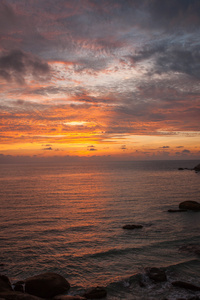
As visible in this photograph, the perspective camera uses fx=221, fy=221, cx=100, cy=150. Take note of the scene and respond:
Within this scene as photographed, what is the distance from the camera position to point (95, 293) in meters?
13.9

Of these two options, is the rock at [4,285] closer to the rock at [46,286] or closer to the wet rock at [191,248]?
the rock at [46,286]

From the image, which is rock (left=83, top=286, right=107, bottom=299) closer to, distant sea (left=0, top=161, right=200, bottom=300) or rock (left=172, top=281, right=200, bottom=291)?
distant sea (left=0, top=161, right=200, bottom=300)

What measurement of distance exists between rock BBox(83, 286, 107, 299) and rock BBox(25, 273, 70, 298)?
67.0 inches

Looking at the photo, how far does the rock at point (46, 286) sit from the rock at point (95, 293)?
5.59ft

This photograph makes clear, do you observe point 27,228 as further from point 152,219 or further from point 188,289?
point 188,289

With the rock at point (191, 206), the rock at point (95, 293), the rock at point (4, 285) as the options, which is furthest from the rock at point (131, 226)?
the rock at point (4, 285)

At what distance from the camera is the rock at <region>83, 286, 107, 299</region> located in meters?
13.8

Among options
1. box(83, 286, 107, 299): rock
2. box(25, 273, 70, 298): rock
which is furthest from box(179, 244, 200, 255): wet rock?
box(25, 273, 70, 298): rock

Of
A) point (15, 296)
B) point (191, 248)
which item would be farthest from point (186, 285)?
point (15, 296)

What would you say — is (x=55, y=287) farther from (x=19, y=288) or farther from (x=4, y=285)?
(x=4, y=285)

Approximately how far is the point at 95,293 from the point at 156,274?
15.8 feet

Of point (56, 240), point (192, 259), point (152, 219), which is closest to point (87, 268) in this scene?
point (56, 240)

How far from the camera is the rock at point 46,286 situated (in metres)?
13.9

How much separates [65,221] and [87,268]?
14795 mm
